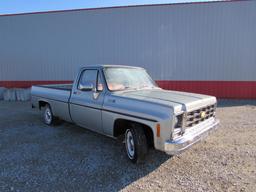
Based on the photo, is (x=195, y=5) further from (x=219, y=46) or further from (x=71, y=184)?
(x=71, y=184)

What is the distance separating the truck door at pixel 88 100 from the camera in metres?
4.48

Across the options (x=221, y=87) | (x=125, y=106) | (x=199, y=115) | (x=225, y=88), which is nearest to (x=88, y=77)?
(x=125, y=106)

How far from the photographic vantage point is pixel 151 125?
3.36m

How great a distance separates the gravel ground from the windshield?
135 centimetres

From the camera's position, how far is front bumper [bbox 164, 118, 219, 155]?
10.5 feet

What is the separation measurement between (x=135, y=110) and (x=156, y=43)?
28.9ft

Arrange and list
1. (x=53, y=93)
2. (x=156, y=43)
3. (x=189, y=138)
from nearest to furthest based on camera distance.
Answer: (x=189, y=138), (x=53, y=93), (x=156, y=43)

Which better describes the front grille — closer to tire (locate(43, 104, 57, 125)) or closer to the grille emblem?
the grille emblem

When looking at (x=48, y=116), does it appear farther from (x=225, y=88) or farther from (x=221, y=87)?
(x=225, y=88)

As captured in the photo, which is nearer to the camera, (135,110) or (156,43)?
(135,110)

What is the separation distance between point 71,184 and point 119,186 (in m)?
0.73

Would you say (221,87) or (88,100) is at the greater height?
(88,100)

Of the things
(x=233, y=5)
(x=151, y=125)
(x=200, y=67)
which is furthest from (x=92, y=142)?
(x=233, y=5)

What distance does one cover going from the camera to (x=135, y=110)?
365 centimetres
